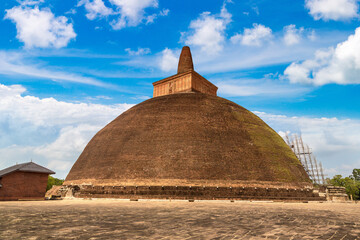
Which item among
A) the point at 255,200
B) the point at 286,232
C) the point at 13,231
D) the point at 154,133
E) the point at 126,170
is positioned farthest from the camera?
the point at 154,133

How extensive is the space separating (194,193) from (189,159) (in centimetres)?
301

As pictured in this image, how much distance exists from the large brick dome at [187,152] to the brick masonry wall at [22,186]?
11.6 ft

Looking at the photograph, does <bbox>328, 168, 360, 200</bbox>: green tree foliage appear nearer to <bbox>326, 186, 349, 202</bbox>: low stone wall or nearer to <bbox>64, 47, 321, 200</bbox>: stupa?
<bbox>326, 186, 349, 202</bbox>: low stone wall

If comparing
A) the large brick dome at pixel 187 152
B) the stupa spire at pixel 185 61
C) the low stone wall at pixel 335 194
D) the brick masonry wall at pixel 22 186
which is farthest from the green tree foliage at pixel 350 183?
the brick masonry wall at pixel 22 186

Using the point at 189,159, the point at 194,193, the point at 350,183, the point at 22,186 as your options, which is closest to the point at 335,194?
the point at 194,193

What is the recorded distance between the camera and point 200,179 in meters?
19.1

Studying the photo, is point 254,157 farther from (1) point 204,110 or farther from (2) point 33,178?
(2) point 33,178

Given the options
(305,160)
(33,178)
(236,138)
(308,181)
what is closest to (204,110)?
(236,138)

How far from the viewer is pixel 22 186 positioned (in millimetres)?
18734

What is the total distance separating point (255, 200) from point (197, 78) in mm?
20300

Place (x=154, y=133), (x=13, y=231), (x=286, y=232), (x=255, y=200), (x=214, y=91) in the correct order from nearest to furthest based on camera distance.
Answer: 1. (x=13, y=231)
2. (x=286, y=232)
3. (x=255, y=200)
4. (x=154, y=133)
5. (x=214, y=91)

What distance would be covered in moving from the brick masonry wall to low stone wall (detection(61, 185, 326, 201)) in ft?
10.6

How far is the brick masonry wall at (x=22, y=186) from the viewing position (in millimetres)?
17922

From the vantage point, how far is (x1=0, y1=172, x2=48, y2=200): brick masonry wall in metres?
17.9
